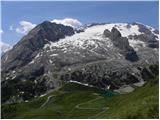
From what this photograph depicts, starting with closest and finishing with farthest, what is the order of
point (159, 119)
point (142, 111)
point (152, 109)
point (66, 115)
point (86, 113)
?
point (159, 119)
point (152, 109)
point (142, 111)
point (86, 113)
point (66, 115)

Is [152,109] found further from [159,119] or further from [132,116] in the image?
[159,119]

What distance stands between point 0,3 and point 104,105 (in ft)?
578

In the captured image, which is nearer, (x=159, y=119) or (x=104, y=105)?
(x=159, y=119)

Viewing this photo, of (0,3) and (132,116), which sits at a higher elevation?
(0,3)

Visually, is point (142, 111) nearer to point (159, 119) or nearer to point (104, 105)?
point (159, 119)

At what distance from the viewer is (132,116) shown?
2972cm

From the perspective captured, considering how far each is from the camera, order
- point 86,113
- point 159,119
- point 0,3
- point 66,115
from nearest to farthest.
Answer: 1. point 159,119
2. point 0,3
3. point 86,113
4. point 66,115

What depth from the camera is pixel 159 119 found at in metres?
20.3

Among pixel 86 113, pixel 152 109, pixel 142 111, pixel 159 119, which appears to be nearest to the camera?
pixel 159 119

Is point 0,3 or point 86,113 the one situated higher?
point 0,3

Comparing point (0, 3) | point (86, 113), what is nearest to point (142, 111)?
point (0, 3)

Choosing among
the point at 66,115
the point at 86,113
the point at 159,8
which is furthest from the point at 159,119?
the point at 66,115

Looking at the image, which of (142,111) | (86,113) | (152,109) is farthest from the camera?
(86,113)

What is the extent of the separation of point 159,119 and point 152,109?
313 inches
